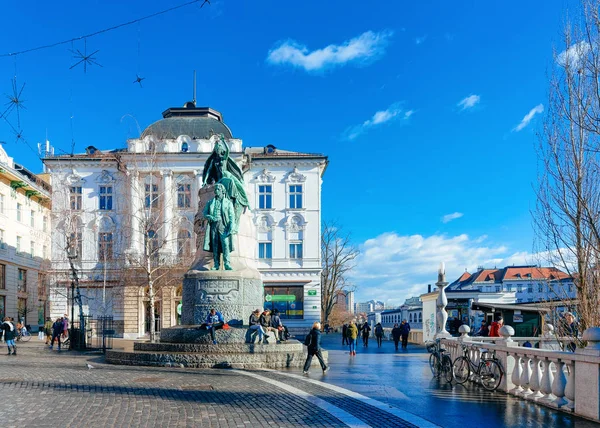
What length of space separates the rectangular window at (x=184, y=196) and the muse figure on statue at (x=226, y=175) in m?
32.6

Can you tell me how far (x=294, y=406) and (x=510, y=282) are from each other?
116 m

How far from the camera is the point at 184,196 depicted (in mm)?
54156

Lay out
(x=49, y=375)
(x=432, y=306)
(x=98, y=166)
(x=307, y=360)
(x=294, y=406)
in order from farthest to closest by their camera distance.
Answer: (x=98, y=166)
(x=432, y=306)
(x=307, y=360)
(x=49, y=375)
(x=294, y=406)

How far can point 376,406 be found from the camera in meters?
10.7

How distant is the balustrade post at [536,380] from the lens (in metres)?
11.3

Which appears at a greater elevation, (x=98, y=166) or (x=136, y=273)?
(x=98, y=166)

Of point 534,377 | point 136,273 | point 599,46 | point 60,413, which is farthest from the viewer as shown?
point 136,273

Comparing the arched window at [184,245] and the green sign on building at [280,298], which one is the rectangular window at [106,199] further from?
the green sign on building at [280,298]

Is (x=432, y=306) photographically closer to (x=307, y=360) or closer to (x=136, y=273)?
(x=307, y=360)

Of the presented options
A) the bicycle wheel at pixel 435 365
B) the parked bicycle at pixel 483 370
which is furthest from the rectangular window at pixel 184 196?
the parked bicycle at pixel 483 370

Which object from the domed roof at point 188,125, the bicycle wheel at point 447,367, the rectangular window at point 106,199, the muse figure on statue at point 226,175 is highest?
the domed roof at point 188,125

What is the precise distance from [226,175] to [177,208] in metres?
→ 30.3

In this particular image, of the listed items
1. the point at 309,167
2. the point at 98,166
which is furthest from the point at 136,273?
the point at 309,167

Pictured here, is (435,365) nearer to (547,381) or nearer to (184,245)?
(547,381)
